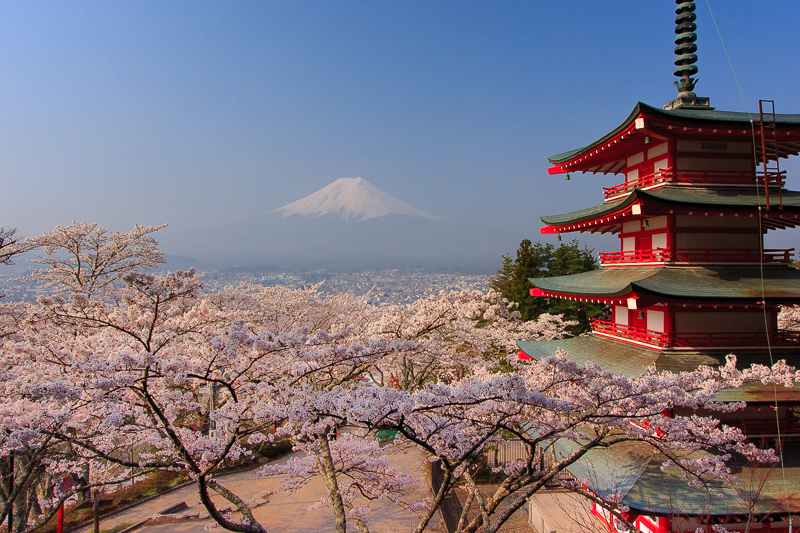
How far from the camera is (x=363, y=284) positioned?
69.4 m

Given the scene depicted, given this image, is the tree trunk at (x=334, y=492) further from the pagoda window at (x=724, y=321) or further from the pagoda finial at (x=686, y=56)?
the pagoda finial at (x=686, y=56)

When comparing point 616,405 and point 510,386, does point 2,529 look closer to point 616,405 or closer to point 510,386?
point 510,386

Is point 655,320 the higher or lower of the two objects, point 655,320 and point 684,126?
the lower

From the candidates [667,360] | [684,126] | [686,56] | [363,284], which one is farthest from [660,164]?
[363,284]

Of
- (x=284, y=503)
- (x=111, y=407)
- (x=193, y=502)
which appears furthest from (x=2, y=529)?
(x=111, y=407)

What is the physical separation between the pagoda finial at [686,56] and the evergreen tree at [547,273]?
10.3 meters

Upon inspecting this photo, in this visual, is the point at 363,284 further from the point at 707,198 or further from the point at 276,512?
the point at 707,198

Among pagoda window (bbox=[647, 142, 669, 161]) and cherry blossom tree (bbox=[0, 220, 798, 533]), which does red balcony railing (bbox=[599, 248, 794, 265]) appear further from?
cherry blossom tree (bbox=[0, 220, 798, 533])

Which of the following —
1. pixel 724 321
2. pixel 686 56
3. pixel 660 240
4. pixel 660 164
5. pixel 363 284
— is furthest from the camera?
pixel 363 284

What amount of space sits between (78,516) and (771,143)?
17.0 m

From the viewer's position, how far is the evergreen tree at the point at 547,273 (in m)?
19.3

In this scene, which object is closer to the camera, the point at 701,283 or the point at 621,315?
the point at 701,283

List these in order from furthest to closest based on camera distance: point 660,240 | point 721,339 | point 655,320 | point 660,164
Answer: point 660,164, point 660,240, point 655,320, point 721,339

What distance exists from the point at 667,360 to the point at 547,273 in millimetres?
16385
